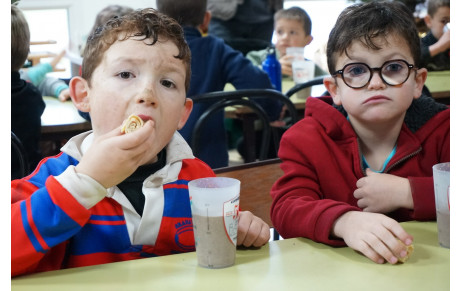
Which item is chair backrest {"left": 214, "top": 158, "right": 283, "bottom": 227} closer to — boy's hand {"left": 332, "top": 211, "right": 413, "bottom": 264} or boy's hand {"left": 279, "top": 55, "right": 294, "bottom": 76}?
boy's hand {"left": 332, "top": 211, "right": 413, "bottom": 264}

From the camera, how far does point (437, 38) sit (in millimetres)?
4168

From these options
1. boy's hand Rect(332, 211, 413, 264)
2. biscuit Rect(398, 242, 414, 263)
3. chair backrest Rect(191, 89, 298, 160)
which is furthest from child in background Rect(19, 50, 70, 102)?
biscuit Rect(398, 242, 414, 263)

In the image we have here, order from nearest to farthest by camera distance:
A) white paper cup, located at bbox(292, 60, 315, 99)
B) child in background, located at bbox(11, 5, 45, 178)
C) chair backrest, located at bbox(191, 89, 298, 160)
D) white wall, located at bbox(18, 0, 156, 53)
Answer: chair backrest, located at bbox(191, 89, 298, 160) → child in background, located at bbox(11, 5, 45, 178) → white paper cup, located at bbox(292, 60, 315, 99) → white wall, located at bbox(18, 0, 156, 53)

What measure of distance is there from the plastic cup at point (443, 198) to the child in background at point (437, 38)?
3042 mm

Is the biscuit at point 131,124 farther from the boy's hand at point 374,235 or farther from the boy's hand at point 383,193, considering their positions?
the boy's hand at point 383,193

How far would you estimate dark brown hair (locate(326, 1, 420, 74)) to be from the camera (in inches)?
57.6

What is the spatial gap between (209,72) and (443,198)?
1895 mm

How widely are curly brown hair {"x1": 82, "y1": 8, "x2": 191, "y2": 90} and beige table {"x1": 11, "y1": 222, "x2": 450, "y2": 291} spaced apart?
43 cm

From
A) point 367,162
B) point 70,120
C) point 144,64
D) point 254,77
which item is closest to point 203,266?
point 144,64

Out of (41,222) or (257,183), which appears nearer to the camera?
(41,222)

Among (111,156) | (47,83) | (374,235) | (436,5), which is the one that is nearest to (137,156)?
(111,156)

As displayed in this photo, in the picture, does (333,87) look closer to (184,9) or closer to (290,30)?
(184,9)

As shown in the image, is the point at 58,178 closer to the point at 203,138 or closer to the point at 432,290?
the point at 432,290
